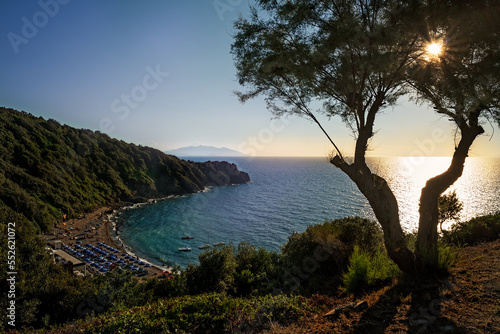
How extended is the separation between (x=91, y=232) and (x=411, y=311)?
61649 millimetres

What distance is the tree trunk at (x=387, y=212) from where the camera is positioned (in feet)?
18.2

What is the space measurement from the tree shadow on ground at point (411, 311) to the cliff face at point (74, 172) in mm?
64700

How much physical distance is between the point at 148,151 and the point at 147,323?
394ft

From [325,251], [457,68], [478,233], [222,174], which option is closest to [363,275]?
[325,251]

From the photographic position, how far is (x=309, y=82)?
673 centimetres

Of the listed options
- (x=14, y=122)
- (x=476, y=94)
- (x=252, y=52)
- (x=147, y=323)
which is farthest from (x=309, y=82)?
(x=14, y=122)

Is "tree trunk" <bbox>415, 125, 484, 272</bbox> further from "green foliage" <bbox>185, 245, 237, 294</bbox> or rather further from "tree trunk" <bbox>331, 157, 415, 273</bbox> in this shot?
"green foliage" <bbox>185, 245, 237, 294</bbox>

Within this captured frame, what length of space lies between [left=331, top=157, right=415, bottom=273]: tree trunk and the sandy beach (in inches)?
1414

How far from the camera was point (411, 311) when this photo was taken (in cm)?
408

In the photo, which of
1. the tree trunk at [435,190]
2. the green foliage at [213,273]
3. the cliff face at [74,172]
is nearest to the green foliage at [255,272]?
the green foliage at [213,273]

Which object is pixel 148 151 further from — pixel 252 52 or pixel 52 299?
pixel 252 52

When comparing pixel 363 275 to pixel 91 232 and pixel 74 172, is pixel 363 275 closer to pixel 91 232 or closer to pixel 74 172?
pixel 91 232

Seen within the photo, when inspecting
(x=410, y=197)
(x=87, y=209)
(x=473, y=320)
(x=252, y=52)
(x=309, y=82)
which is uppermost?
(x=252, y=52)

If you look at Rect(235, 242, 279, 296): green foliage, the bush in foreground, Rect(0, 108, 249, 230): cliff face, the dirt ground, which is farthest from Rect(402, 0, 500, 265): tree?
Rect(0, 108, 249, 230): cliff face
